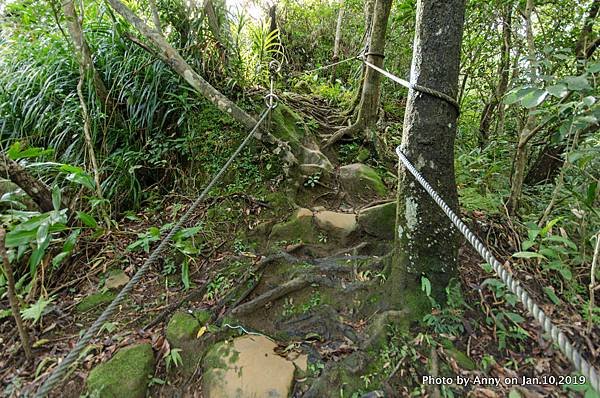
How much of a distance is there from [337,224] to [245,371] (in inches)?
48.0

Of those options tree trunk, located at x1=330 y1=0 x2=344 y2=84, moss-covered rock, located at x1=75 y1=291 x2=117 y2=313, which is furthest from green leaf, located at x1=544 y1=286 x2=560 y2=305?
tree trunk, located at x1=330 y1=0 x2=344 y2=84

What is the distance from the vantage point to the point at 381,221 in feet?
7.77

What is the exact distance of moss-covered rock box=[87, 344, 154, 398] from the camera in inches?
59.8

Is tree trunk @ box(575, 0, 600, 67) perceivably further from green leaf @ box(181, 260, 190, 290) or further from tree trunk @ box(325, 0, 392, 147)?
green leaf @ box(181, 260, 190, 290)

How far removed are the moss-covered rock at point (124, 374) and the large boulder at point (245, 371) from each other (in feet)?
0.94

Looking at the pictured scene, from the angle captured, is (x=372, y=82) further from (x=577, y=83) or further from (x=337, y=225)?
(x=577, y=83)

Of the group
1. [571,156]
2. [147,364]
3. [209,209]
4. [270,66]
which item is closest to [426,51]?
[571,156]

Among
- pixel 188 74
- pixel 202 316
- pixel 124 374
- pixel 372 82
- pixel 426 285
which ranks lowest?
pixel 124 374

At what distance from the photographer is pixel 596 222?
6.54ft

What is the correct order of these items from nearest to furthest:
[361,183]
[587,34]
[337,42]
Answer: [587,34] < [361,183] < [337,42]

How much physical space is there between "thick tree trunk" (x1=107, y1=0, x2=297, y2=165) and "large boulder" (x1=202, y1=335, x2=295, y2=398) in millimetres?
1613

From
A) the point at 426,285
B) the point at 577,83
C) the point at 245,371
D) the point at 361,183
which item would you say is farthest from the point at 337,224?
the point at 577,83

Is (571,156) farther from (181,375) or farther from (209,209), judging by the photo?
(209,209)

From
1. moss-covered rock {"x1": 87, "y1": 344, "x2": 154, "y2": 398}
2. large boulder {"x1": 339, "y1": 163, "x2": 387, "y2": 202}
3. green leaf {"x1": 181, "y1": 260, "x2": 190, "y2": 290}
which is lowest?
moss-covered rock {"x1": 87, "y1": 344, "x2": 154, "y2": 398}
